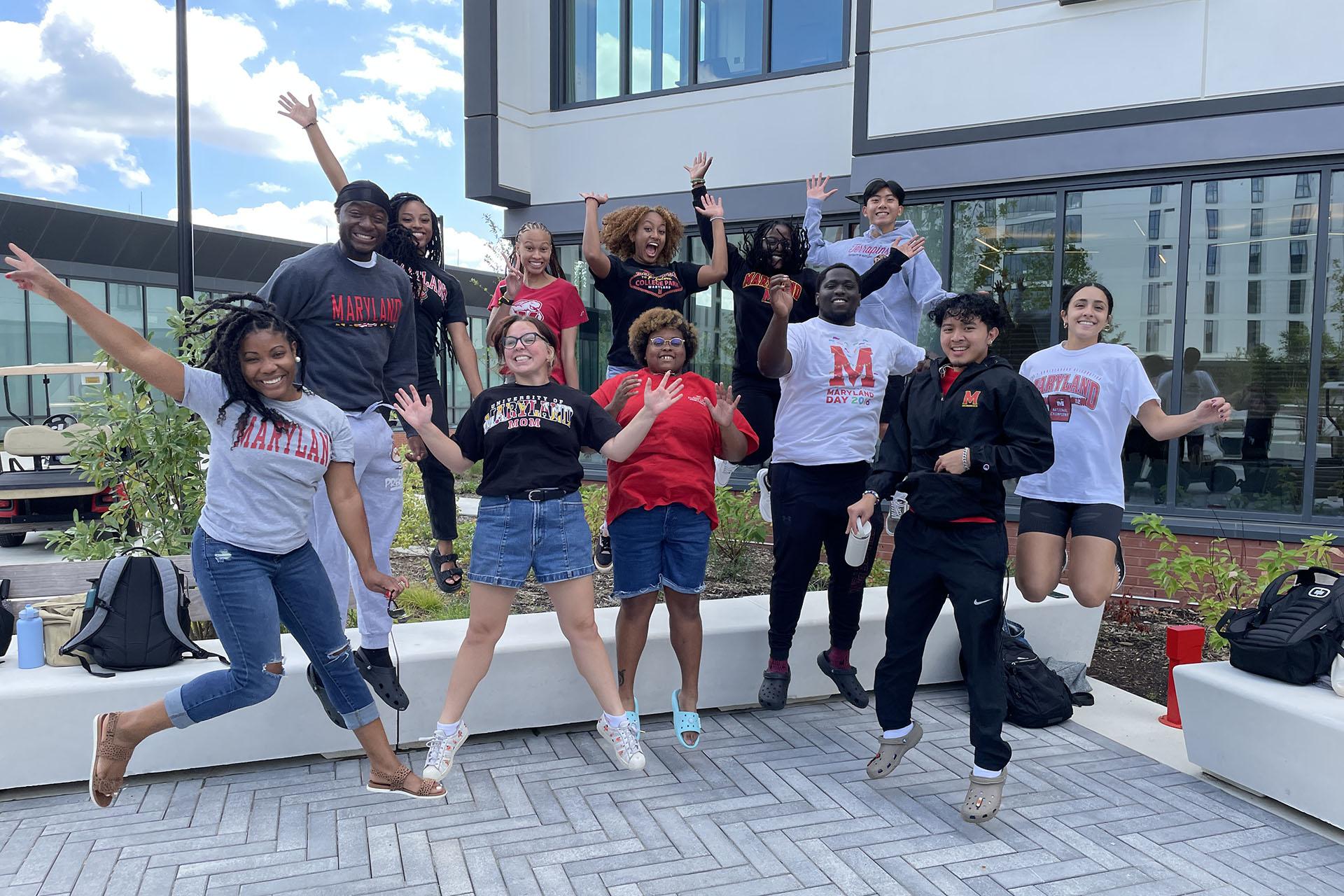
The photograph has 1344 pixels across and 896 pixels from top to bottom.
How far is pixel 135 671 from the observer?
413 cm

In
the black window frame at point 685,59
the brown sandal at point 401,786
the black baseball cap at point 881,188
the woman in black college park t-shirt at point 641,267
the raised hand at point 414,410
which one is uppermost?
the black window frame at point 685,59

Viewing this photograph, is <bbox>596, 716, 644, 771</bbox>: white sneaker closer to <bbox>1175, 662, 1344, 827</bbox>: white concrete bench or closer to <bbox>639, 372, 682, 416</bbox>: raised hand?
<bbox>639, 372, 682, 416</bbox>: raised hand

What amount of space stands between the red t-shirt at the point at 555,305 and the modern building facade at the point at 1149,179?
4.69 meters

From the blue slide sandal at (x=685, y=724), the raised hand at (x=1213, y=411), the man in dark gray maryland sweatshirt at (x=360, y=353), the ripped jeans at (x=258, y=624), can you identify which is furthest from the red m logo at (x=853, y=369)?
the ripped jeans at (x=258, y=624)

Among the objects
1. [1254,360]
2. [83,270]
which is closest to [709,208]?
[1254,360]

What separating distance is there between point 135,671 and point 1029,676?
440cm

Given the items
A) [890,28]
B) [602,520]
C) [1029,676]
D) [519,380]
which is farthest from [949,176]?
[519,380]

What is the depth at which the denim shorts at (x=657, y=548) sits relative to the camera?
167 inches

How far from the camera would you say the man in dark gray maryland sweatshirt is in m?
4.07

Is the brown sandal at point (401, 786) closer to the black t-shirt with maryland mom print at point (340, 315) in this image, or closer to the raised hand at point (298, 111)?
the black t-shirt with maryland mom print at point (340, 315)

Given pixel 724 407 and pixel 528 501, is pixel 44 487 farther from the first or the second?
pixel 724 407

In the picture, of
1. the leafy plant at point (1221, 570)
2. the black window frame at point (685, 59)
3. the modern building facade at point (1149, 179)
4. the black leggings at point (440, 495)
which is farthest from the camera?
the black window frame at point (685, 59)

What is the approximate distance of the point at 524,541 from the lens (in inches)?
151

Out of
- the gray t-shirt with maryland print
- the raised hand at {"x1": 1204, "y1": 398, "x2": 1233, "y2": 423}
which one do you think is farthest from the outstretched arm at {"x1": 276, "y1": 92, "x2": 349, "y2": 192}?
the raised hand at {"x1": 1204, "y1": 398, "x2": 1233, "y2": 423}
